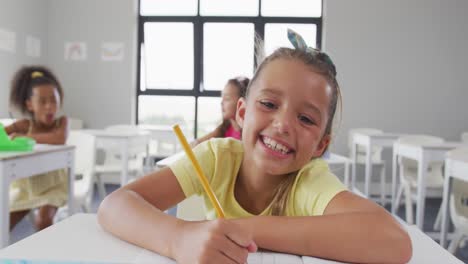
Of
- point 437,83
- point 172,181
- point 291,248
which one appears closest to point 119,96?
point 437,83

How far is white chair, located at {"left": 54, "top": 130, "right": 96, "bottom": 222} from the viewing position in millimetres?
2316

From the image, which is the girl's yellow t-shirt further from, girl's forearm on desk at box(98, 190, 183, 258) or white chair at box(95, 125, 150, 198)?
white chair at box(95, 125, 150, 198)

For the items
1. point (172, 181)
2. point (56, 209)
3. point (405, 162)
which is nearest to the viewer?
point (172, 181)

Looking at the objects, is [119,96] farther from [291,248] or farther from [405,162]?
[291,248]

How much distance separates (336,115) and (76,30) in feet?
15.7

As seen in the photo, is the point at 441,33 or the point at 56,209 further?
the point at 441,33

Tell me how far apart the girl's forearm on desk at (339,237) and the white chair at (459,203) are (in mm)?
1595

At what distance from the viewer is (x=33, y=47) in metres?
4.71

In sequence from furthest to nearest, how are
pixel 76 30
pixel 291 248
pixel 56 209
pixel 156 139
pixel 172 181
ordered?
A: pixel 76 30 < pixel 156 139 < pixel 56 209 < pixel 172 181 < pixel 291 248

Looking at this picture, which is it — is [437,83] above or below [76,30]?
below

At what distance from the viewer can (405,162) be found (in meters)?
3.25

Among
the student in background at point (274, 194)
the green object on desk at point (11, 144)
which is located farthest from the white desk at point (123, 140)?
the student in background at point (274, 194)

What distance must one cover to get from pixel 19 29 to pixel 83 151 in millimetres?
2662

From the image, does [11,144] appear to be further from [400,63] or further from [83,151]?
[400,63]
